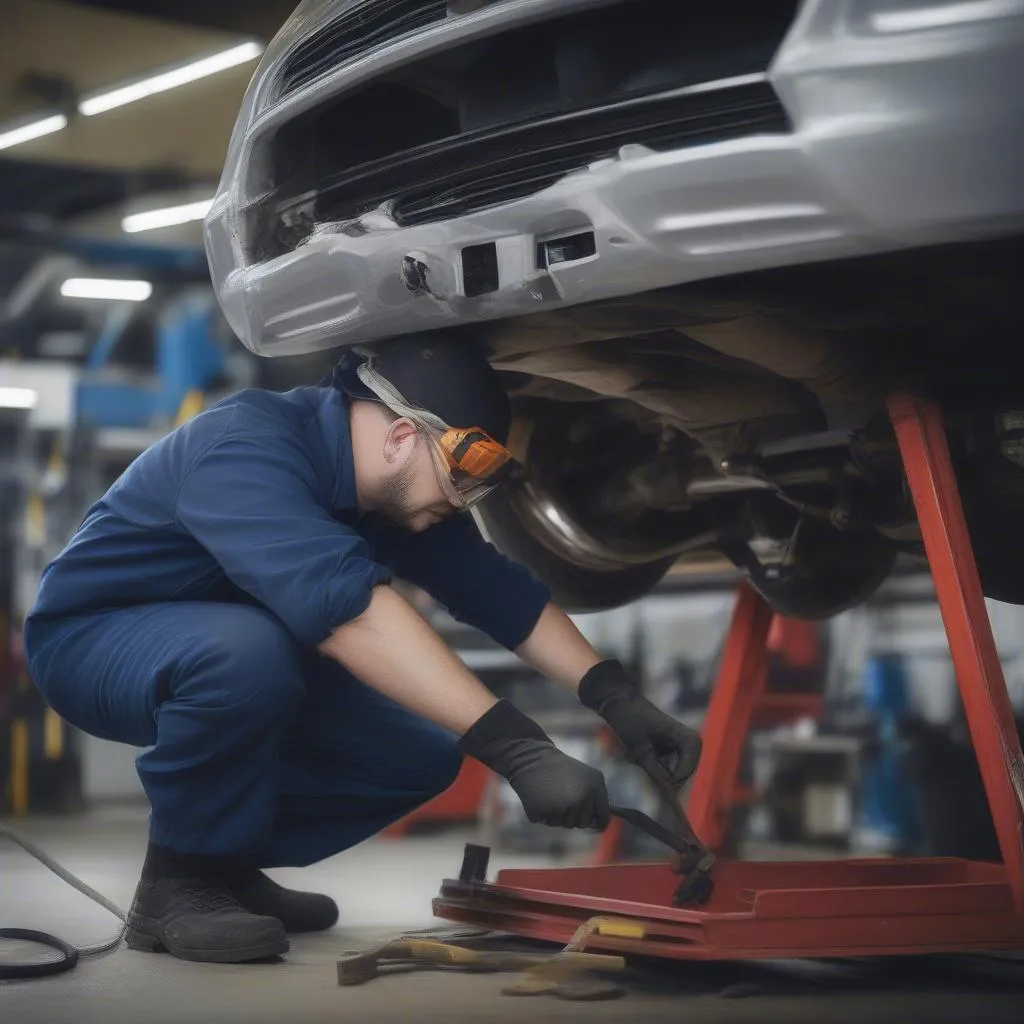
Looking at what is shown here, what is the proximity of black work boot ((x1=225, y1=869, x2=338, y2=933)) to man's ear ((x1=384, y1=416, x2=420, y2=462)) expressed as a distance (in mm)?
697

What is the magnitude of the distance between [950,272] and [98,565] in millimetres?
1192

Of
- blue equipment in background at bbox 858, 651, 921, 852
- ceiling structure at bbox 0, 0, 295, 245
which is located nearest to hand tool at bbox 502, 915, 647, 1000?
blue equipment in background at bbox 858, 651, 921, 852

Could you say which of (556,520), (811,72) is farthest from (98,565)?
(811,72)

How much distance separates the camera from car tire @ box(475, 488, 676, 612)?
2.59m

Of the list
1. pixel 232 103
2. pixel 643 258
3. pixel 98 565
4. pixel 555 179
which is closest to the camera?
pixel 643 258

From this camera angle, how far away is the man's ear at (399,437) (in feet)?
6.33

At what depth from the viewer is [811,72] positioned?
140cm

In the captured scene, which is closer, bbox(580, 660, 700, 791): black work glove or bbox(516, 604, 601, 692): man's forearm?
bbox(580, 660, 700, 791): black work glove

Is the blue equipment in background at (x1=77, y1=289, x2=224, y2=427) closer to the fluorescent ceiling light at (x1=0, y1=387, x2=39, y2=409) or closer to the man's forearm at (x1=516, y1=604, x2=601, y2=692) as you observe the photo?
the fluorescent ceiling light at (x1=0, y1=387, x2=39, y2=409)

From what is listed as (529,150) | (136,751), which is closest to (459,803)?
(136,751)

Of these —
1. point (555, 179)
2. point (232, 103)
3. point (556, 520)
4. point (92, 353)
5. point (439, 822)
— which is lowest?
point (439, 822)

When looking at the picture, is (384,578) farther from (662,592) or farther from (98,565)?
(662,592)

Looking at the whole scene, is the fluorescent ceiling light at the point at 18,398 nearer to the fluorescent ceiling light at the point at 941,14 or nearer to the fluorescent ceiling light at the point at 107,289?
the fluorescent ceiling light at the point at 107,289

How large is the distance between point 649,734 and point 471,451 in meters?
0.48
